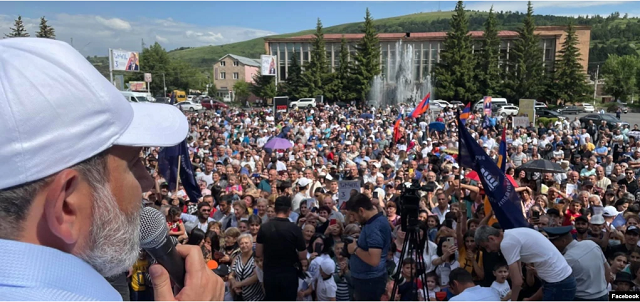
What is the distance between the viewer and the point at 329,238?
19.2 feet

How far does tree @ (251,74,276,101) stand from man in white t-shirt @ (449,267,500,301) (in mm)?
59103

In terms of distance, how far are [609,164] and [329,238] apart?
8.33m

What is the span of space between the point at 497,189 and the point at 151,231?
16.6 ft

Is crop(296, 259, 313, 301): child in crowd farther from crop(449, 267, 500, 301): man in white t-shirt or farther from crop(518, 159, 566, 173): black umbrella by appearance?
crop(518, 159, 566, 173): black umbrella

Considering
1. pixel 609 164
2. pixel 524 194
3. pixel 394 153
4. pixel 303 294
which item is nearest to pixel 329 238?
pixel 303 294

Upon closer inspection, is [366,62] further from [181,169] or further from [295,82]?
[181,169]

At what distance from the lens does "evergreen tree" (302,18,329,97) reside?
56.1 meters

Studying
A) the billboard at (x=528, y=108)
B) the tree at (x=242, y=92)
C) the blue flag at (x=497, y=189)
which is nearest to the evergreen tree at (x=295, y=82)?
the tree at (x=242, y=92)

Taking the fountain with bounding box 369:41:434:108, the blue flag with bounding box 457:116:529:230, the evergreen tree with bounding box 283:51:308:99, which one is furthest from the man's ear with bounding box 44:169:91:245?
the evergreen tree with bounding box 283:51:308:99

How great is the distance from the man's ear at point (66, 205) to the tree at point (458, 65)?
52.6 m

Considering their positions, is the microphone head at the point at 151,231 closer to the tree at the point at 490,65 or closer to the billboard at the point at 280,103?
the billboard at the point at 280,103

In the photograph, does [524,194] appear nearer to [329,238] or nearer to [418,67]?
[329,238]

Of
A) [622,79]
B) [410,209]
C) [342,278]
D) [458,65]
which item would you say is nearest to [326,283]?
[342,278]

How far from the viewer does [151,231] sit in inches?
49.8
